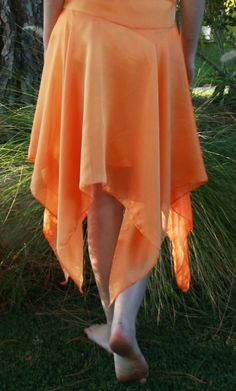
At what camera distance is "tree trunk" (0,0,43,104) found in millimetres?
3750

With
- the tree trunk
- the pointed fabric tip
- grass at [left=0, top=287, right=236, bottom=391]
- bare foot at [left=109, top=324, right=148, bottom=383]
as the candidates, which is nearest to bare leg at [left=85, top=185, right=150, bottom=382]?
bare foot at [left=109, top=324, right=148, bottom=383]

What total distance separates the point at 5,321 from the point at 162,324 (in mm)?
668

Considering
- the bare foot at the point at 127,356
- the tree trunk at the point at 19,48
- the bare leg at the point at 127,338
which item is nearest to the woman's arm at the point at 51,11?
the bare leg at the point at 127,338

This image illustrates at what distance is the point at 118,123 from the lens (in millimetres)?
1976

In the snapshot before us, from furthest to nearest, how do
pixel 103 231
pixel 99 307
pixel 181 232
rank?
pixel 99 307 → pixel 181 232 → pixel 103 231

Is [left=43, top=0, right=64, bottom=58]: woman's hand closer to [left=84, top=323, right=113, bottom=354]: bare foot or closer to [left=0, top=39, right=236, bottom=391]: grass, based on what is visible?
[left=0, top=39, right=236, bottom=391]: grass

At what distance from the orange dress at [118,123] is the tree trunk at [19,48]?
1671 millimetres

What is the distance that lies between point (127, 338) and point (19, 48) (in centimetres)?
236

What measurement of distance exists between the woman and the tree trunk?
1.64m

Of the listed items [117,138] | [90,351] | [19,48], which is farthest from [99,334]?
[19,48]

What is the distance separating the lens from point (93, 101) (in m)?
1.94

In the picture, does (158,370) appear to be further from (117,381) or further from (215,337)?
(215,337)

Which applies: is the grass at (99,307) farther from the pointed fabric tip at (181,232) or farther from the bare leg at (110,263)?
the pointed fabric tip at (181,232)

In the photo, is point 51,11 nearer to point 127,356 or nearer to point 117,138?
point 117,138
